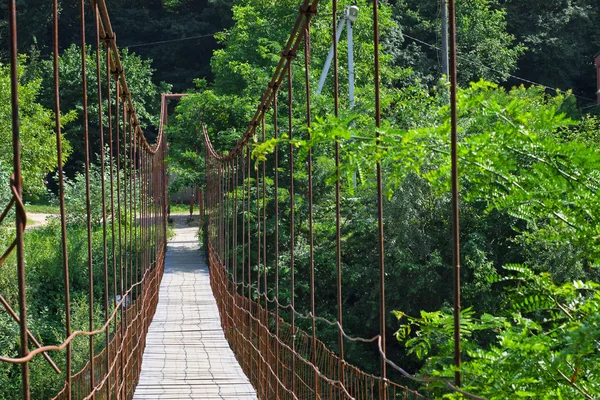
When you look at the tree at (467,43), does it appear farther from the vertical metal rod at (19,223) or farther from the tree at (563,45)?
the vertical metal rod at (19,223)

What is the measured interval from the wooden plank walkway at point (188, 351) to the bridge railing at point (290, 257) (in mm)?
182

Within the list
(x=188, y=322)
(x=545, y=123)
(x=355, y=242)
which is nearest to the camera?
(x=545, y=123)

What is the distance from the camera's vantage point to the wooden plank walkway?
269 inches

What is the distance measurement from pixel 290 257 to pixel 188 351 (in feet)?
4.90

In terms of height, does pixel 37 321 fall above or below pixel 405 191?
below

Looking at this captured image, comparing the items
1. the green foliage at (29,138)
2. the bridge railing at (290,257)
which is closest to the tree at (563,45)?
the bridge railing at (290,257)

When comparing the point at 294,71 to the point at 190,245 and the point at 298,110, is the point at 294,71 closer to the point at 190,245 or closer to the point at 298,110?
the point at 298,110

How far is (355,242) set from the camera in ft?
44.1

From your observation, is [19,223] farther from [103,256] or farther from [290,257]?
[290,257]

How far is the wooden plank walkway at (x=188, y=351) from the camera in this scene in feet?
22.4

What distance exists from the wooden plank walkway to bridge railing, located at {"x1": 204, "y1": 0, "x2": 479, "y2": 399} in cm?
18

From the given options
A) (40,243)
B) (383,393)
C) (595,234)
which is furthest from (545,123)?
(40,243)

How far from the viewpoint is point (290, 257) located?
8141 mm

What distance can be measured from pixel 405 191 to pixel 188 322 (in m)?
3.42
